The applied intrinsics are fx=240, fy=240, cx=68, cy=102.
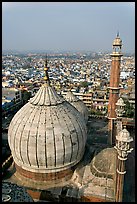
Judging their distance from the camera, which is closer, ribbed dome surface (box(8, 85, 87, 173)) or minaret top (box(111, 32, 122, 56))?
ribbed dome surface (box(8, 85, 87, 173))

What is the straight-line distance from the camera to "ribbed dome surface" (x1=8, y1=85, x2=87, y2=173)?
1058 cm

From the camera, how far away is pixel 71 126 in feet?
36.8

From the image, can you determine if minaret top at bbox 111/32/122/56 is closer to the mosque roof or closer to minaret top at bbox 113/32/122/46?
minaret top at bbox 113/32/122/46

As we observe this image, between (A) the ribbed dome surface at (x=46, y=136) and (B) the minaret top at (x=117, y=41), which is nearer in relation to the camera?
(A) the ribbed dome surface at (x=46, y=136)

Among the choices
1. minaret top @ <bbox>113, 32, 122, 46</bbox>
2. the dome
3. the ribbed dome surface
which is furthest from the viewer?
the dome

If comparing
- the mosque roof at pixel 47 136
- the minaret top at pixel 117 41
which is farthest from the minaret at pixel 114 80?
the mosque roof at pixel 47 136

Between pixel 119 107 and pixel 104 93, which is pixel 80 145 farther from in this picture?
pixel 104 93

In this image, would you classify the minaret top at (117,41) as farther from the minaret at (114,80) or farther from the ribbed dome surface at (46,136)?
the ribbed dome surface at (46,136)

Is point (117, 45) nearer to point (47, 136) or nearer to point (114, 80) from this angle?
point (114, 80)

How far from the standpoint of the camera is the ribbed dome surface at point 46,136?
10.6 m

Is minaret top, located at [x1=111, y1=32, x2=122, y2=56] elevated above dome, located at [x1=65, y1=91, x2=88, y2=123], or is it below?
above

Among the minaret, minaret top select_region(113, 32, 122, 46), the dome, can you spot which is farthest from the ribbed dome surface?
minaret top select_region(113, 32, 122, 46)

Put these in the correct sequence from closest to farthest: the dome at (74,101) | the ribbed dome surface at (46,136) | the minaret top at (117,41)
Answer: the ribbed dome surface at (46,136), the minaret top at (117,41), the dome at (74,101)

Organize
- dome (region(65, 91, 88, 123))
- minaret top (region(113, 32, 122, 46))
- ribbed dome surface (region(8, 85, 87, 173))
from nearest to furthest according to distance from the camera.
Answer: ribbed dome surface (region(8, 85, 87, 173)) → minaret top (region(113, 32, 122, 46)) → dome (region(65, 91, 88, 123))
